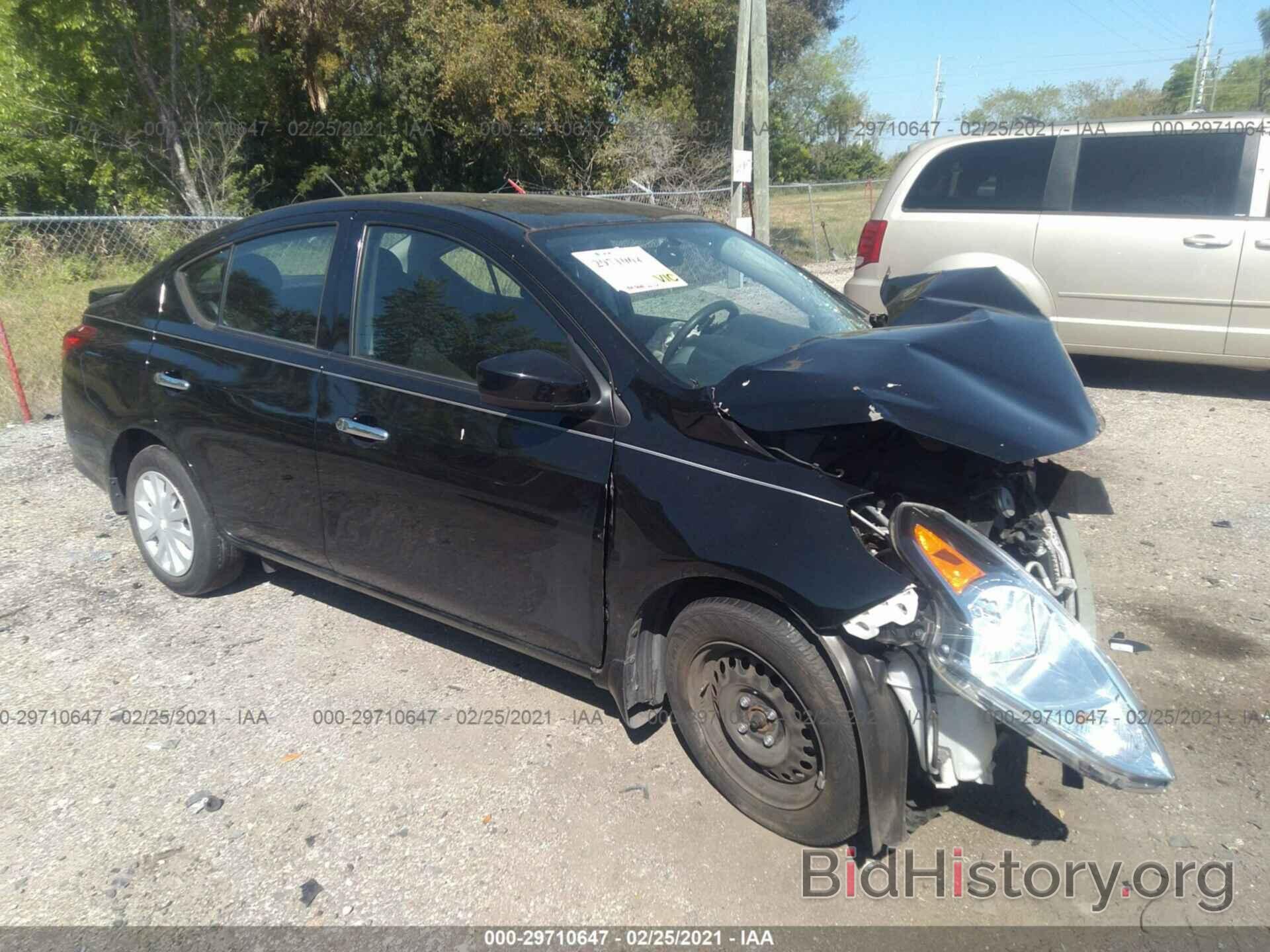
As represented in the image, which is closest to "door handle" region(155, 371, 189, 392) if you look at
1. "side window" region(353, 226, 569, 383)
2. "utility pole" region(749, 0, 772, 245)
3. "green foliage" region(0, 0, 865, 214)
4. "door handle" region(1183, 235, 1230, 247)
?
"side window" region(353, 226, 569, 383)

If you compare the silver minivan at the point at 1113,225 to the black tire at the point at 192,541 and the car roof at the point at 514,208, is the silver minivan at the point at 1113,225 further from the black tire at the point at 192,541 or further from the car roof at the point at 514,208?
the black tire at the point at 192,541

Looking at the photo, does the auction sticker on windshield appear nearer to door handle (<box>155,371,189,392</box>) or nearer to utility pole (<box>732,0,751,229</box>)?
door handle (<box>155,371,189,392</box>)

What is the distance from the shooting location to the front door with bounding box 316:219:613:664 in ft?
9.78

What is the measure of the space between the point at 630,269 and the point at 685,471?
2.87 feet

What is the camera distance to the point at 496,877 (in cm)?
272

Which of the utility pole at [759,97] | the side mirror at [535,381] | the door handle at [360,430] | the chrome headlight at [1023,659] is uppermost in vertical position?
the utility pole at [759,97]

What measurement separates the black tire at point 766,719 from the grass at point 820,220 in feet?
50.0

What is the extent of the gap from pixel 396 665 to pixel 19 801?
4.30 ft

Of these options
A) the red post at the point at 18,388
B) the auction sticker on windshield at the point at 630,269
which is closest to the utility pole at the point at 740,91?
the red post at the point at 18,388

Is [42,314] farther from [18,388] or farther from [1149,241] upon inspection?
[1149,241]

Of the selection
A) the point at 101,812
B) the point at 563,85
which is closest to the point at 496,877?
the point at 101,812

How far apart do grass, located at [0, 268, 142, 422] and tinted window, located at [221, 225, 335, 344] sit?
5.47 m

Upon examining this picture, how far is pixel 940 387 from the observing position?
2541mm

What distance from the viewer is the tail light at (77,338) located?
4488 millimetres
